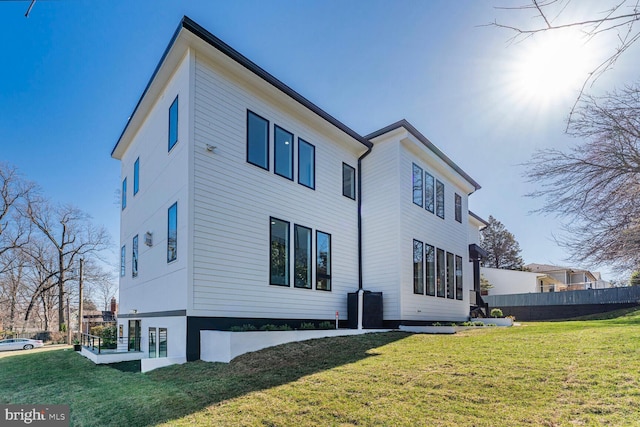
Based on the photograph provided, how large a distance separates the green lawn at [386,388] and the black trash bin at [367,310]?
356 cm

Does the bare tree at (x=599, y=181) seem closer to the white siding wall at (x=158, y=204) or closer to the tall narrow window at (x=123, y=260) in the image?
the white siding wall at (x=158, y=204)

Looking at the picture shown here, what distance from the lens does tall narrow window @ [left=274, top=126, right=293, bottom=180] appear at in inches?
420

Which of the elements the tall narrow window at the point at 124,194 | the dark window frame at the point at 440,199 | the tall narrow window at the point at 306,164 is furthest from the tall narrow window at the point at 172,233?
the dark window frame at the point at 440,199

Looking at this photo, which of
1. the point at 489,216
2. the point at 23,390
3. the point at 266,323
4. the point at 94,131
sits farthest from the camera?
the point at 489,216

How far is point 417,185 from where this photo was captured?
553 inches

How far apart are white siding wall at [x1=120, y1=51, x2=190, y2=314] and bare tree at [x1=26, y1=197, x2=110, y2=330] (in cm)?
2344

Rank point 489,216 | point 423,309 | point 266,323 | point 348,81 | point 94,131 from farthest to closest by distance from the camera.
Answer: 1. point 489,216
2. point 94,131
3. point 423,309
4. point 348,81
5. point 266,323

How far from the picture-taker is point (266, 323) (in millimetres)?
9477

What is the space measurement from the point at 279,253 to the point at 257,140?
295 cm

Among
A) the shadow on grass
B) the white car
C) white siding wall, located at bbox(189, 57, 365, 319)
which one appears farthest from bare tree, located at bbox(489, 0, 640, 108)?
the white car

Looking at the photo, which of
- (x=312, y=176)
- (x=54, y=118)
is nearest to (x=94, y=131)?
(x=54, y=118)

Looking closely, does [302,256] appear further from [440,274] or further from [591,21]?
[591,21]

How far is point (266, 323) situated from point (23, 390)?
16.7 feet

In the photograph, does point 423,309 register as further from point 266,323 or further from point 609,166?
point 609,166
